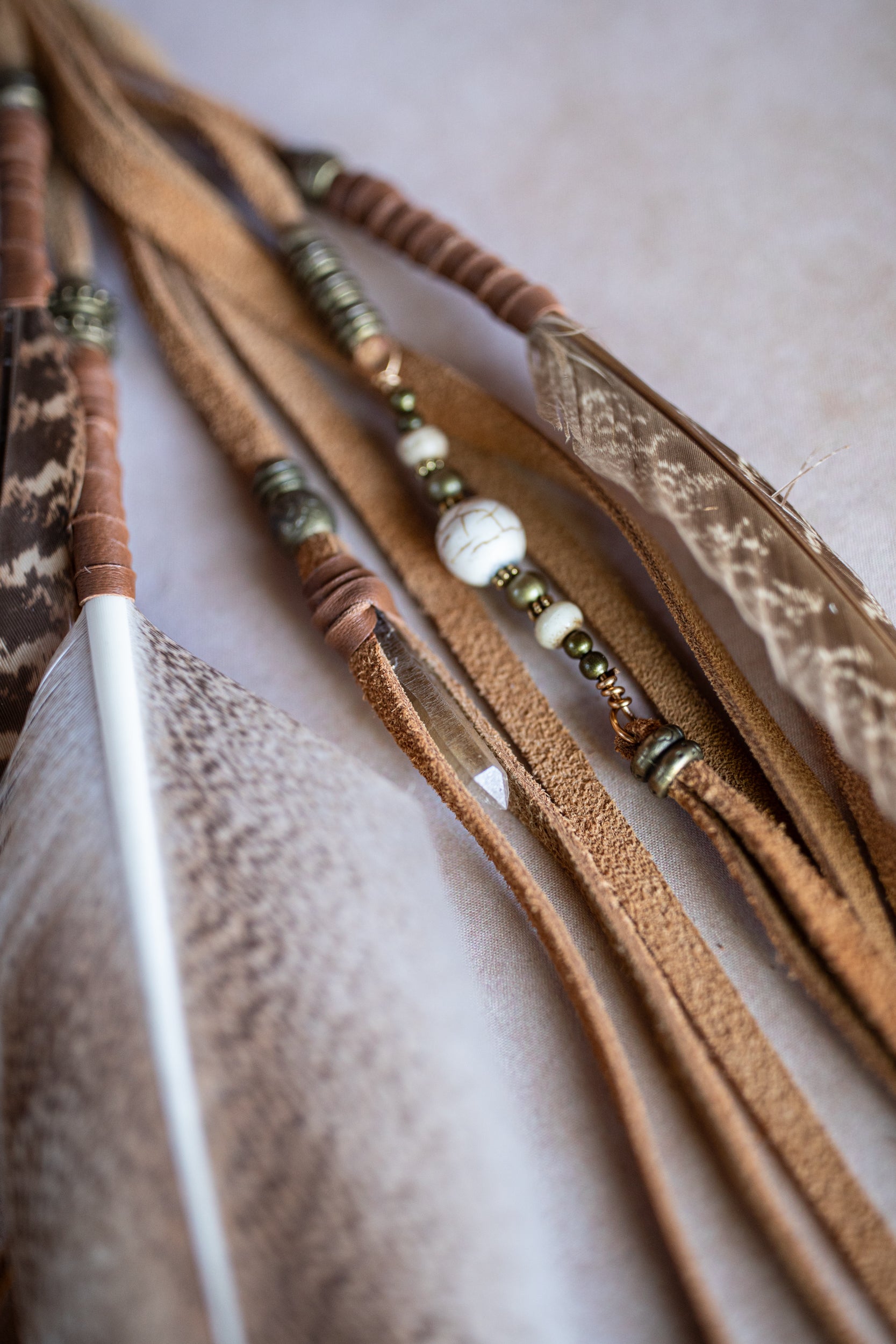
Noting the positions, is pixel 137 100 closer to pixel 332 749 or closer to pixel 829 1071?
pixel 332 749

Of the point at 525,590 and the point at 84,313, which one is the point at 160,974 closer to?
the point at 525,590

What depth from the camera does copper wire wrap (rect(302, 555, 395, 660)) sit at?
78 cm

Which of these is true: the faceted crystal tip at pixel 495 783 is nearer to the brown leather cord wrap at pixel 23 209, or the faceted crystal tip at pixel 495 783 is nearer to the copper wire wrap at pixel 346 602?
the copper wire wrap at pixel 346 602

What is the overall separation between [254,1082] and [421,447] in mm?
621

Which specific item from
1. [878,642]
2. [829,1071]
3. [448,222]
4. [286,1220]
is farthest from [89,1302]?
[448,222]

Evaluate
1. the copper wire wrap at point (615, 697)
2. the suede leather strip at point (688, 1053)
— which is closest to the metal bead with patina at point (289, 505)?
the suede leather strip at point (688, 1053)

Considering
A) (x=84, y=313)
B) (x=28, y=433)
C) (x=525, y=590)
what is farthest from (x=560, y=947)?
(x=84, y=313)

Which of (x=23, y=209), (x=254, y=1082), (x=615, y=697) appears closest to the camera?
(x=254, y=1082)

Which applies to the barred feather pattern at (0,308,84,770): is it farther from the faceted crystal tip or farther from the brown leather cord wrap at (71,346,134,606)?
the faceted crystal tip

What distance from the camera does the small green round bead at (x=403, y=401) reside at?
92cm

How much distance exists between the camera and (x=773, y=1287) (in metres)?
0.56

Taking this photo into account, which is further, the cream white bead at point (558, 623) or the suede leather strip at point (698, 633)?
the cream white bead at point (558, 623)

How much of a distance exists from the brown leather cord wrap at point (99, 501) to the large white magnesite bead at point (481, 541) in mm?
304

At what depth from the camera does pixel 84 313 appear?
0.95m
